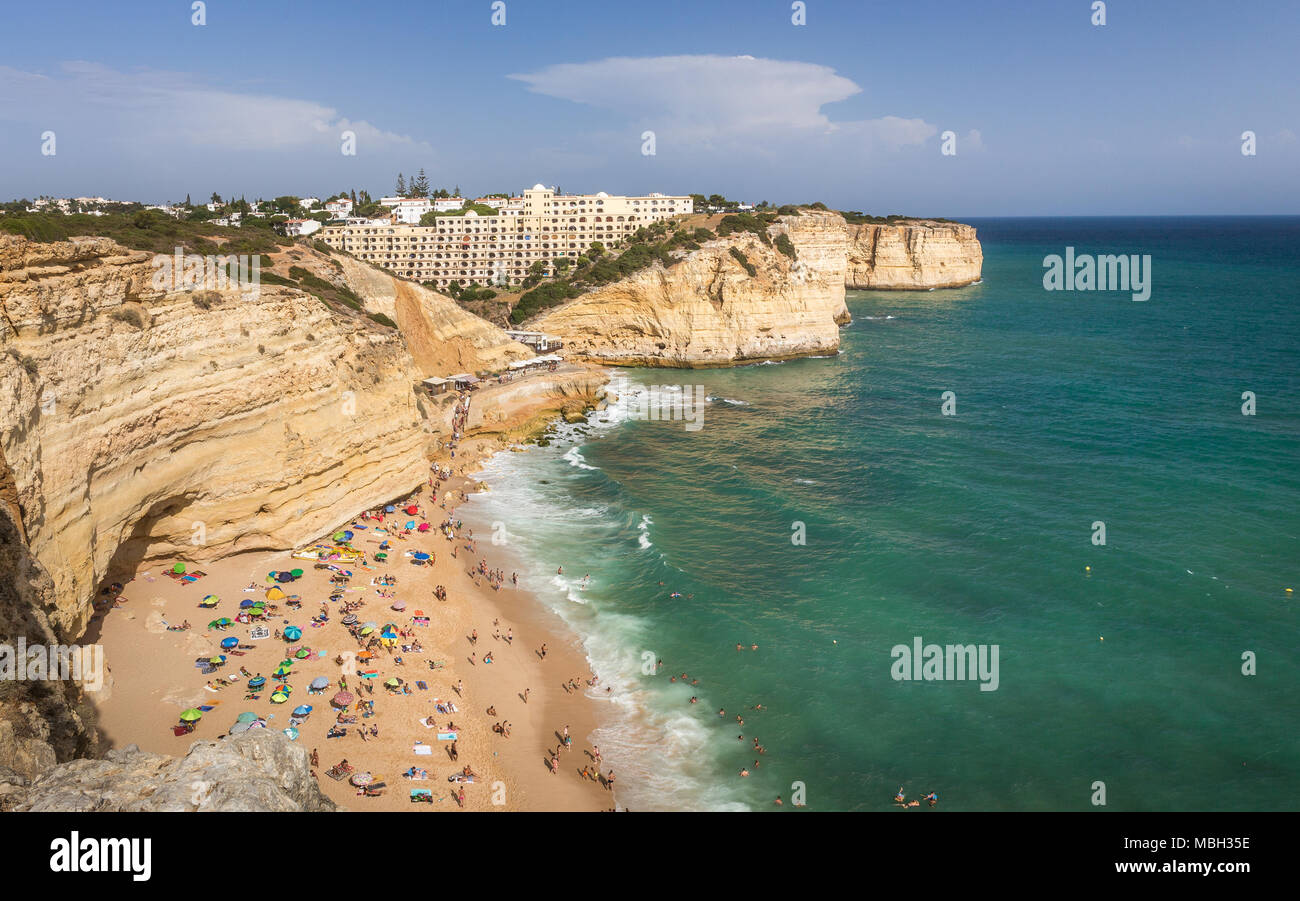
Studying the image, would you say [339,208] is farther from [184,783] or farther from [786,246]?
[184,783]

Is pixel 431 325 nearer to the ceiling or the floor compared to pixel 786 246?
nearer to the floor

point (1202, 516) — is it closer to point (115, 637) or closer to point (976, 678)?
point (976, 678)

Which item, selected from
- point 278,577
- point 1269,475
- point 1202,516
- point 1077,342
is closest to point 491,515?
point 278,577

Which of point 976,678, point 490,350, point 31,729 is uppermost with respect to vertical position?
point 490,350

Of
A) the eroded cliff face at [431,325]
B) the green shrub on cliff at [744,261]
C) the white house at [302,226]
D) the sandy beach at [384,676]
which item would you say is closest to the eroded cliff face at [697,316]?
the green shrub on cliff at [744,261]

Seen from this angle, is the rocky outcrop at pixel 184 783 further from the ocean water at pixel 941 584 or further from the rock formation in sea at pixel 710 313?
the rock formation in sea at pixel 710 313

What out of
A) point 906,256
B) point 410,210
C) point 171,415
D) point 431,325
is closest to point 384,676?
point 171,415
